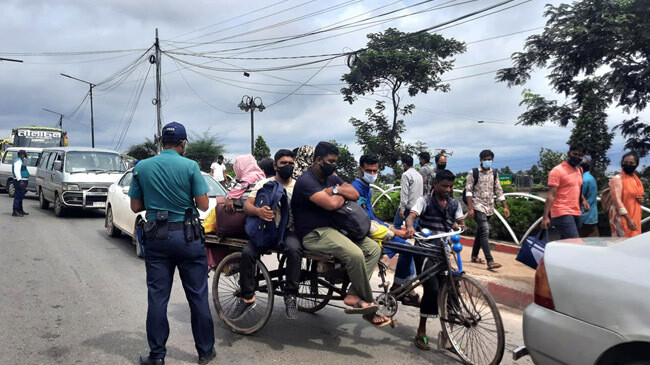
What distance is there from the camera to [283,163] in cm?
445

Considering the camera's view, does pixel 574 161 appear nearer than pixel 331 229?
No

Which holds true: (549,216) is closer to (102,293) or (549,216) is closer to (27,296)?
(102,293)

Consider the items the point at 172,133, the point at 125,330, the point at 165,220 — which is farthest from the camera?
the point at 125,330

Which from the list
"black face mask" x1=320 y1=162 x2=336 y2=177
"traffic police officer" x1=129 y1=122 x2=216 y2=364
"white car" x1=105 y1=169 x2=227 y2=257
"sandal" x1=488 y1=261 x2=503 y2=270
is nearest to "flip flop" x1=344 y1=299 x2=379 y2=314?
"black face mask" x1=320 y1=162 x2=336 y2=177

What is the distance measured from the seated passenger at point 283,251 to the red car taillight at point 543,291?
6.15ft

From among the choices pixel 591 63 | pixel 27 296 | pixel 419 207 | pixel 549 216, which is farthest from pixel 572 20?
pixel 27 296

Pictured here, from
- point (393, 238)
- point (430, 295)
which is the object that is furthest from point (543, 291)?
point (393, 238)

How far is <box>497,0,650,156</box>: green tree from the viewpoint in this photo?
1457cm

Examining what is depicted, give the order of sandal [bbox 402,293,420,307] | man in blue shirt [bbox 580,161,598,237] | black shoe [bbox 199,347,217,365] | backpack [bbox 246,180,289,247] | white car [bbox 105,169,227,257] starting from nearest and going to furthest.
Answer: black shoe [bbox 199,347,217,365] < backpack [bbox 246,180,289,247] < sandal [bbox 402,293,420,307] < man in blue shirt [bbox 580,161,598,237] < white car [bbox 105,169,227,257]

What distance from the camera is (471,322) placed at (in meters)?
3.75

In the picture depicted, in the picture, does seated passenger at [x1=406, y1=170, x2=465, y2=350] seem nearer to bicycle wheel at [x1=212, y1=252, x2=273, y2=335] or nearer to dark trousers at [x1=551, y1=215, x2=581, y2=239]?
bicycle wheel at [x1=212, y1=252, x2=273, y2=335]

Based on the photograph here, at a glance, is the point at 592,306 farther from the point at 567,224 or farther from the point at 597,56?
the point at 597,56

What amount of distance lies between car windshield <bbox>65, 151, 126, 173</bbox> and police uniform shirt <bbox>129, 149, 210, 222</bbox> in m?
10.4

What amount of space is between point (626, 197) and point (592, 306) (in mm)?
4053
